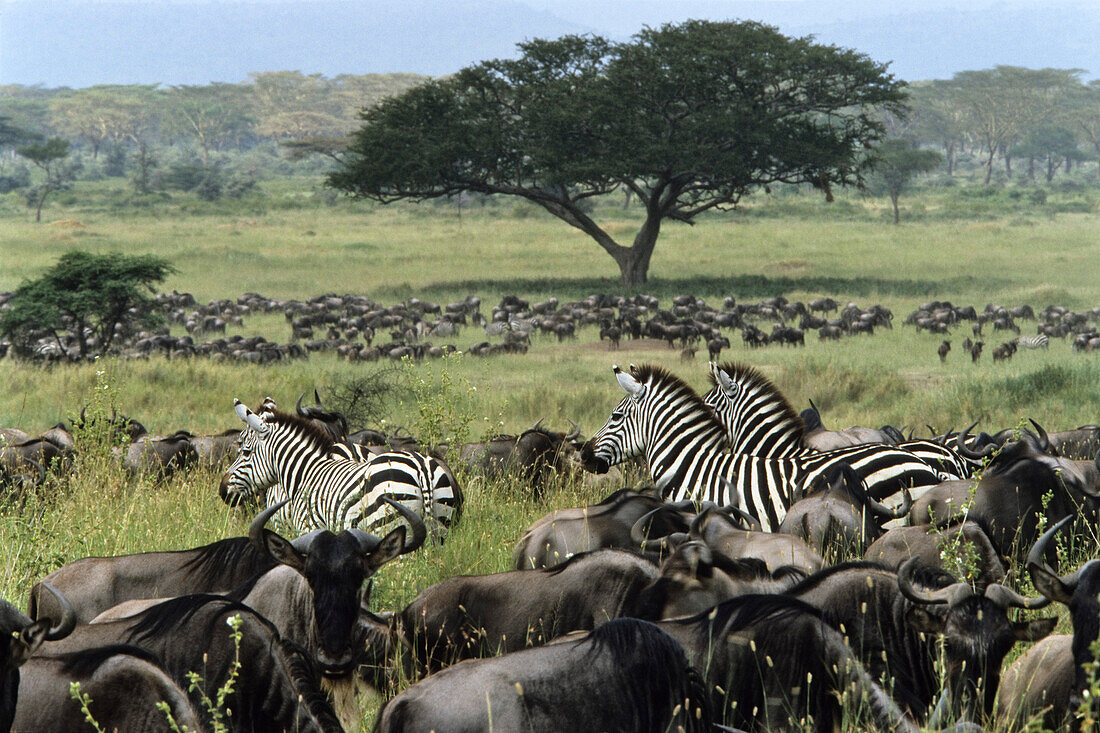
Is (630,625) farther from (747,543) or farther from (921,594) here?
(747,543)

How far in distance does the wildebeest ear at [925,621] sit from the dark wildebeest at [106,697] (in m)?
2.37

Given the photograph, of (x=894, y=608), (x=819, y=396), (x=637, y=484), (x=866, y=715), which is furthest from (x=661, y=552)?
(x=819, y=396)

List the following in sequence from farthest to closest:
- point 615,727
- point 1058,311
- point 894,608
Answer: point 1058,311, point 894,608, point 615,727

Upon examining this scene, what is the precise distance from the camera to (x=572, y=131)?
112 feet

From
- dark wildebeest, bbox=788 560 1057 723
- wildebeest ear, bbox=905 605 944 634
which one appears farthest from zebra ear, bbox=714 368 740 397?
wildebeest ear, bbox=905 605 944 634

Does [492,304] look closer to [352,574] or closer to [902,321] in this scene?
[902,321]

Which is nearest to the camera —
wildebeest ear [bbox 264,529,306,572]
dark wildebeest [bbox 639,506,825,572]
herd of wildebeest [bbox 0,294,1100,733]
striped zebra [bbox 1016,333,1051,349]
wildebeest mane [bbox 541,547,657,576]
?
herd of wildebeest [bbox 0,294,1100,733]

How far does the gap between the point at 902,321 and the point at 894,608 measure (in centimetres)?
2435

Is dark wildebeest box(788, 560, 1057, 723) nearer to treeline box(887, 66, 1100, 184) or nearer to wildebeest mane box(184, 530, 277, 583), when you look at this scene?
wildebeest mane box(184, 530, 277, 583)

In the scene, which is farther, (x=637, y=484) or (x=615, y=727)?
(x=637, y=484)

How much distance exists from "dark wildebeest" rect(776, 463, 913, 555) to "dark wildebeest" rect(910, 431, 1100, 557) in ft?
0.72

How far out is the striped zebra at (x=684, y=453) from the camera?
689 cm

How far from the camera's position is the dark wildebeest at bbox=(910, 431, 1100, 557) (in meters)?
5.91

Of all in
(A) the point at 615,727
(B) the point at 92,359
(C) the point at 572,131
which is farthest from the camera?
(C) the point at 572,131
